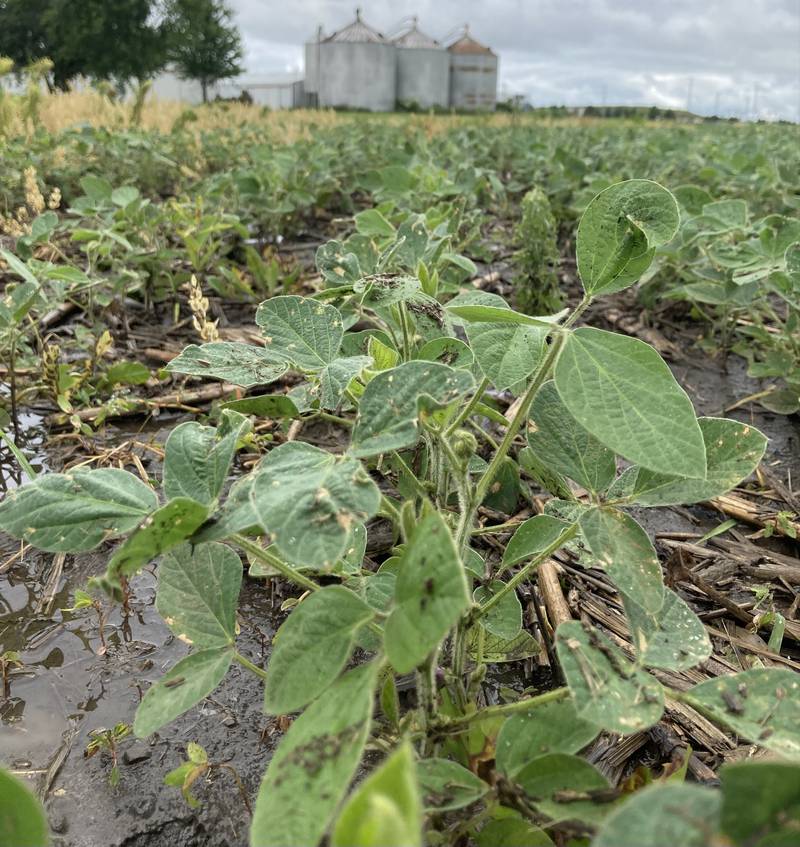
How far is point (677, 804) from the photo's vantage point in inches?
17.0

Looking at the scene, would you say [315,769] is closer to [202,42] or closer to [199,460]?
Result: [199,460]

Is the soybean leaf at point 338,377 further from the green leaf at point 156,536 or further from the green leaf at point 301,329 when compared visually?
the green leaf at point 156,536

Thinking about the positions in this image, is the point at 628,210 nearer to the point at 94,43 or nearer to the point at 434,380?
the point at 434,380

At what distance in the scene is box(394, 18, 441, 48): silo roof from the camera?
39.1 meters

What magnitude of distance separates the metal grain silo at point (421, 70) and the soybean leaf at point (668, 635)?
41064 millimetres

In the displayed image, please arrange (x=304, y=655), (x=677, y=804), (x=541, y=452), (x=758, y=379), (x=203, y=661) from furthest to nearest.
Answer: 1. (x=758, y=379)
2. (x=541, y=452)
3. (x=203, y=661)
4. (x=304, y=655)
5. (x=677, y=804)

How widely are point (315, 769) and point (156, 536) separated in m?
0.26

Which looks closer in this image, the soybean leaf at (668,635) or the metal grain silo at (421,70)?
the soybean leaf at (668,635)

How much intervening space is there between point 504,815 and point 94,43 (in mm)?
36727

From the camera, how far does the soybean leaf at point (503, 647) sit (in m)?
1.08

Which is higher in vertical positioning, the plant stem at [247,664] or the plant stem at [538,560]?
the plant stem at [538,560]

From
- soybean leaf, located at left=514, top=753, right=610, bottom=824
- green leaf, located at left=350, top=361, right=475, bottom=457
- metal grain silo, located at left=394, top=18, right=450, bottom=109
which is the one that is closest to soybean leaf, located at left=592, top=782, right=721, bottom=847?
soybean leaf, located at left=514, top=753, right=610, bottom=824

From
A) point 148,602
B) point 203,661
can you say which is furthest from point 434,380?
point 148,602

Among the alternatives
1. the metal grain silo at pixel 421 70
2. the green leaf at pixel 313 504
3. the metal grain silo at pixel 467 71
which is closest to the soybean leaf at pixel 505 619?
the green leaf at pixel 313 504
